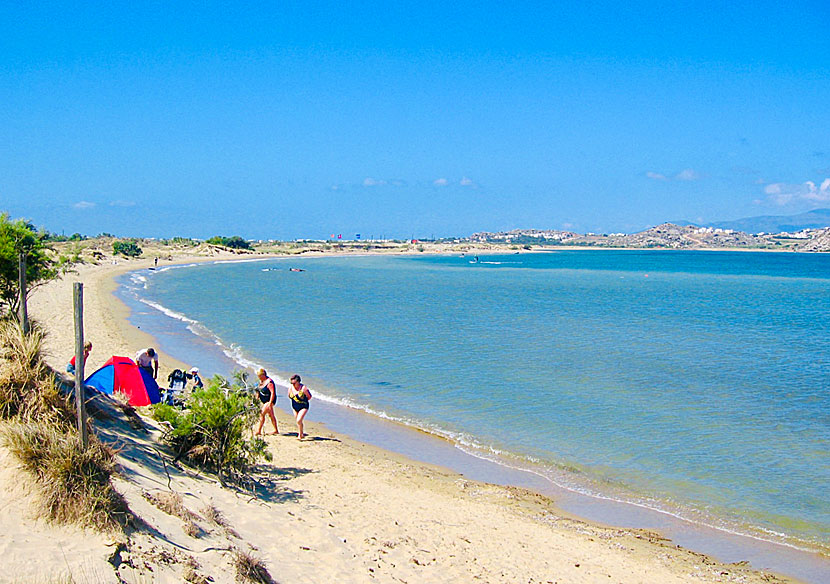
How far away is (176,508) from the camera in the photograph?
6129mm

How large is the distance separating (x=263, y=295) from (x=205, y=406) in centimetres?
3690

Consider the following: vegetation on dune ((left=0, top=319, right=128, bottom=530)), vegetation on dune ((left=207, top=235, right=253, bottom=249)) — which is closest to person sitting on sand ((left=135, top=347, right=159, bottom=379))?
vegetation on dune ((left=0, top=319, right=128, bottom=530))

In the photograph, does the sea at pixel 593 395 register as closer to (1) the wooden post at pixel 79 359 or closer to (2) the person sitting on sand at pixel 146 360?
(2) the person sitting on sand at pixel 146 360

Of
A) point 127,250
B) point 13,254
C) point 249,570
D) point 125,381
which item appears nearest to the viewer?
point 249,570

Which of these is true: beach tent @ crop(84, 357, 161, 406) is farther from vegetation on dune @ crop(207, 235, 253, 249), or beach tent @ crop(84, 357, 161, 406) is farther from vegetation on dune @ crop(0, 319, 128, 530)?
vegetation on dune @ crop(207, 235, 253, 249)

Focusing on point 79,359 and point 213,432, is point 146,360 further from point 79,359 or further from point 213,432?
point 79,359

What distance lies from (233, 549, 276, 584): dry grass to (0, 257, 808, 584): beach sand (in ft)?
0.27

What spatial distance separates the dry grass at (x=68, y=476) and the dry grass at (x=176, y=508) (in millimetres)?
650

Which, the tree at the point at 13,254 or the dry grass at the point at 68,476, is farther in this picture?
the tree at the point at 13,254

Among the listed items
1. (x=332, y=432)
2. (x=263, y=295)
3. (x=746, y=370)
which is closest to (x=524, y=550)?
Answer: (x=332, y=432)

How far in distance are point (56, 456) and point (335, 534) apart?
322 centimetres

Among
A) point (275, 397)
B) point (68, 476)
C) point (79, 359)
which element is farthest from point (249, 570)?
point (275, 397)

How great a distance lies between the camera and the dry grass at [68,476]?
5102mm

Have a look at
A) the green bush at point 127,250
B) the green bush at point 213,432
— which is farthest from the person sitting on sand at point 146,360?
the green bush at point 127,250
